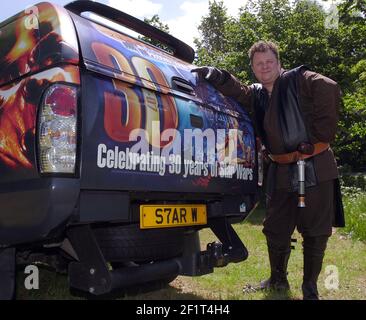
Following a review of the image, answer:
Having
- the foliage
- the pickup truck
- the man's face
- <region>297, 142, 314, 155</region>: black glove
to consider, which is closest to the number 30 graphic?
the pickup truck

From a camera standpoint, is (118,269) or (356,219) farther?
(356,219)

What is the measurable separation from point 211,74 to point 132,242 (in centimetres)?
148

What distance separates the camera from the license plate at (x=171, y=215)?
2.78 meters

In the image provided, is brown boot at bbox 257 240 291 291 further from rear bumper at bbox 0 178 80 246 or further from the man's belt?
rear bumper at bbox 0 178 80 246

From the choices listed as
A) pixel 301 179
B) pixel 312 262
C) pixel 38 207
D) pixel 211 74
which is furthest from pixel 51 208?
pixel 312 262

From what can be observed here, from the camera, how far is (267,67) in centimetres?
398

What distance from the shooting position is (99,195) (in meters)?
2.48

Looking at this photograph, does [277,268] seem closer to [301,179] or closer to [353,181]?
[301,179]

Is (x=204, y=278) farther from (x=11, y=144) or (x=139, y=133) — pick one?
(x=11, y=144)

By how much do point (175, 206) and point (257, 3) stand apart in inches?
563

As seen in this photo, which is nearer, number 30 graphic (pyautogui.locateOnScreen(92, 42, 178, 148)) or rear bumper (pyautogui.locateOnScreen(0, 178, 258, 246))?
rear bumper (pyautogui.locateOnScreen(0, 178, 258, 246))

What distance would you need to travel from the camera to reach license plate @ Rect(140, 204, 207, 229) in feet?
9.12

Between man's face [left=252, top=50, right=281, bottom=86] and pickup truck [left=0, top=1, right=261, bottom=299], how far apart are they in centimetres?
90
